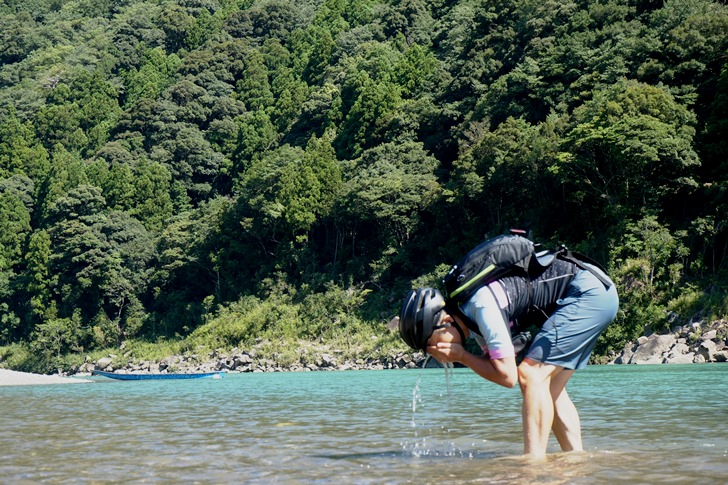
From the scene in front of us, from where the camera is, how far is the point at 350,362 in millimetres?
44562

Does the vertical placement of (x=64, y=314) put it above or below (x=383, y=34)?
below

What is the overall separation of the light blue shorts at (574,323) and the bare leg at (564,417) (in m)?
0.24

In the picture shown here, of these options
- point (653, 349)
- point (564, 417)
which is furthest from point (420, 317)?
point (653, 349)

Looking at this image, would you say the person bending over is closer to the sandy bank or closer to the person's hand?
the person's hand

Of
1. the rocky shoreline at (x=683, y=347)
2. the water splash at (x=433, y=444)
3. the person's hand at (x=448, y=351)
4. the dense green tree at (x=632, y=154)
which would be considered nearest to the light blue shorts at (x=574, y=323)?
the person's hand at (x=448, y=351)

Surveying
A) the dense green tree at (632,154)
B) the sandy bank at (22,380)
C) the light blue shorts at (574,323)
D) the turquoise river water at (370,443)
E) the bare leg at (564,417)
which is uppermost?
the dense green tree at (632,154)

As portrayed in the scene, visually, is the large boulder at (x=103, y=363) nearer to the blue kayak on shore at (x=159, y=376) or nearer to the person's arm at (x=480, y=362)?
the blue kayak on shore at (x=159, y=376)

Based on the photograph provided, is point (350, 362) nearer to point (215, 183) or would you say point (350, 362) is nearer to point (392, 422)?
point (392, 422)

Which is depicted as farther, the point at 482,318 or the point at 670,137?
the point at 670,137

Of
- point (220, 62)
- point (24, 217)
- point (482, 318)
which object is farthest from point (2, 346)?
point (482, 318)

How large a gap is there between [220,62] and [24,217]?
31199 millimetres

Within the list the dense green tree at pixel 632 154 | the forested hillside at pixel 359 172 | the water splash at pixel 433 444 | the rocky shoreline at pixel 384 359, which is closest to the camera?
the water splash at pixel 433 444

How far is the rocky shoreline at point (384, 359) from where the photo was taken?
2895cm

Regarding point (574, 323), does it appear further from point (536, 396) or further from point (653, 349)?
point (653, 349)
